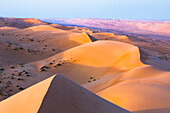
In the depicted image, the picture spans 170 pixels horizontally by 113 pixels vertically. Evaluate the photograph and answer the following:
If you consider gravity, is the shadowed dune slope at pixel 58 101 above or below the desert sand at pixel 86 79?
above

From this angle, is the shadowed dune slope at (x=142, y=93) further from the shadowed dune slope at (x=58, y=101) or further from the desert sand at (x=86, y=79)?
the shadowed dune slope at (x=58, y=101)

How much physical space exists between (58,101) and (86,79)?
6607 mm

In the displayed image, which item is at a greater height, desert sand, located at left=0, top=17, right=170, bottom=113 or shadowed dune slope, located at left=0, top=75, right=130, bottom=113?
shadowed dune slope, located at left=0, top=75, right=130, bottom=113

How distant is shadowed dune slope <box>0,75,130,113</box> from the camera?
3.08 m

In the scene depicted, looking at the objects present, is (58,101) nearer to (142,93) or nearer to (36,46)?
(142,93)

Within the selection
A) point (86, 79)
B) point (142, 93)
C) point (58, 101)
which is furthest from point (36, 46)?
point (58, 101)

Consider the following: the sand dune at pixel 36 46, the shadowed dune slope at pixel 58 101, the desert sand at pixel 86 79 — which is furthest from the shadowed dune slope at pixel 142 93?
the sand dune at pixel 36 46

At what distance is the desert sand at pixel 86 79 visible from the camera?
11.9ft

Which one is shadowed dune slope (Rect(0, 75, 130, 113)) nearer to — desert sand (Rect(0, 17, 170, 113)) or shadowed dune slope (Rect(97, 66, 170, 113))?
desert sand (Rect(0, 17, 170, 113))

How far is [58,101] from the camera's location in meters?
3.24

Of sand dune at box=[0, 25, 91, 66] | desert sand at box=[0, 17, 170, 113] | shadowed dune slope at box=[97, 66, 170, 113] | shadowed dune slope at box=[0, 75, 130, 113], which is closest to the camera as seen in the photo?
shadowed dune slope at box=[0, 75, 130, 113]

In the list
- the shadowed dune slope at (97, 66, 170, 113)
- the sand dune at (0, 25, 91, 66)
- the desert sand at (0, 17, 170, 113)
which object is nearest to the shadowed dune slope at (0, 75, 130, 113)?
the desert sand at (0, 17, 170, 113)

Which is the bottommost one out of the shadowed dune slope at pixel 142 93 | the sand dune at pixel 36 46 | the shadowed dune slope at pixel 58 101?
the sand dune at pixel 36 46

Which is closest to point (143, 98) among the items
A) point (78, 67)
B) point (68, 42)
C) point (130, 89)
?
point (130, 89)
